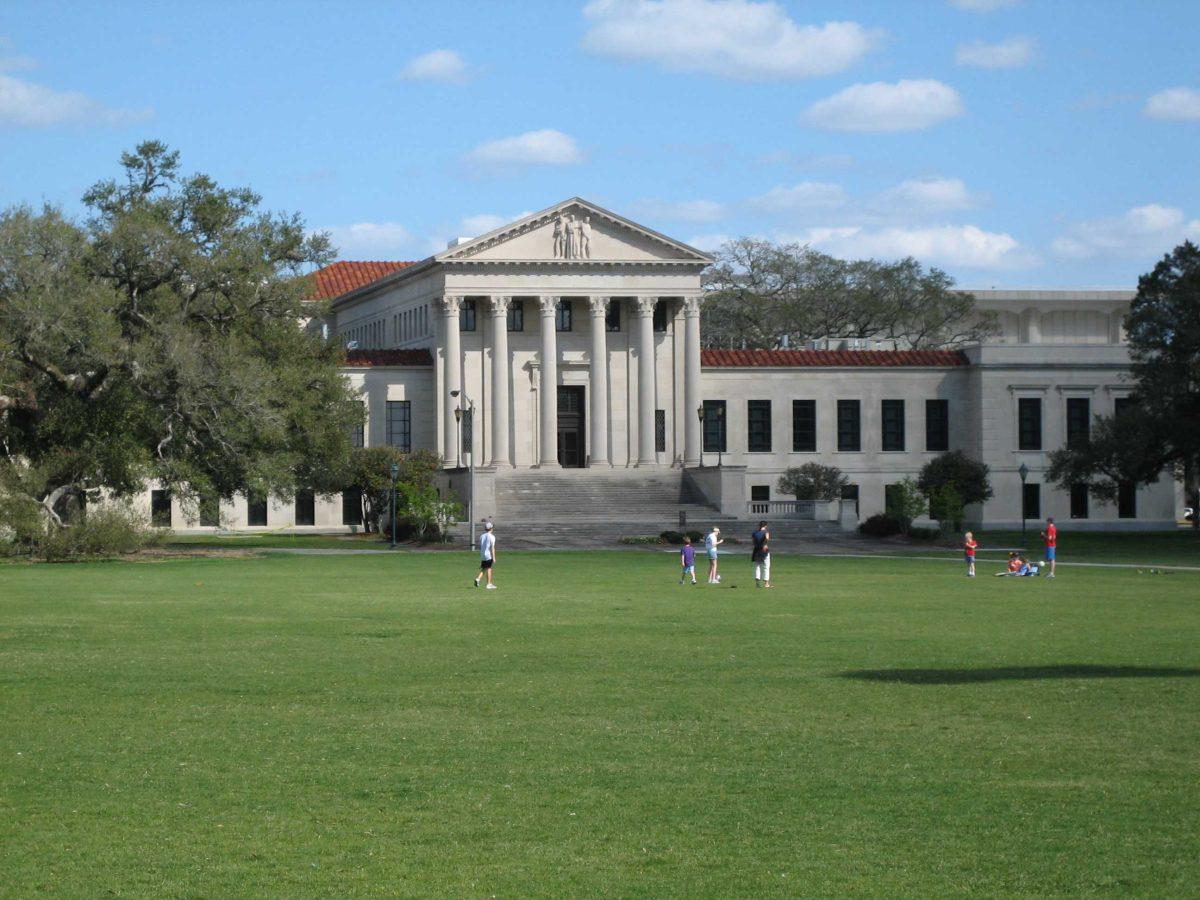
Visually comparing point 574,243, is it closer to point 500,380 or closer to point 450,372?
point 500,380

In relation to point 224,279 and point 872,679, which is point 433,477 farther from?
point 872,679

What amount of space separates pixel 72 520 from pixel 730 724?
43.8 meters

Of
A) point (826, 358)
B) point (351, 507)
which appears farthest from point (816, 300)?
point (351, 507)

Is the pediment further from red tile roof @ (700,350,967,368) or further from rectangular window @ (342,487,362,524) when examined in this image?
rectangular window @ (342,487,362,524)

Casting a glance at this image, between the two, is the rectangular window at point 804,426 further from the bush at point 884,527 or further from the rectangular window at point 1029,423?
the bush at point 884,527

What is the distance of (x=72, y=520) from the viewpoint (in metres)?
57.2

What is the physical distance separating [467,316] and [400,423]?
252 inches

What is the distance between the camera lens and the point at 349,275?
111 m

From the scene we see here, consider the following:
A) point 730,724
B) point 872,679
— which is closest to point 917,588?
point 872,679

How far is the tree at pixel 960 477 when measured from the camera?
90.8m

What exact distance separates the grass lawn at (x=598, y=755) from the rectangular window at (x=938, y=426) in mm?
67633

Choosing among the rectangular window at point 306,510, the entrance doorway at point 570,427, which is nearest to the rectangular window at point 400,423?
the rectangular window at point 306,510

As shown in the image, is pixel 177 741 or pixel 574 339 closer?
pixel 177 741

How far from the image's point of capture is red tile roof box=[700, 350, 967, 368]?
96.1 m
